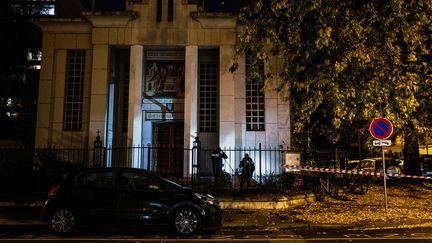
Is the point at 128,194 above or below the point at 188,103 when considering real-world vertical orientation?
below

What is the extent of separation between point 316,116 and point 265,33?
28.1ft

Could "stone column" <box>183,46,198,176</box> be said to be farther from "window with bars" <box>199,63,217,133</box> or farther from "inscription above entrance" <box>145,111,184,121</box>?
"inscription above entrance" <box>145,111,184,121</box>

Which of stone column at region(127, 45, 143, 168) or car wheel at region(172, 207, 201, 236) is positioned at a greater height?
stone column at region(127, 45, 143, 168)

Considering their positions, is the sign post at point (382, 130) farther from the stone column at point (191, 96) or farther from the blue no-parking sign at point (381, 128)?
the stone column at point (191, 96)

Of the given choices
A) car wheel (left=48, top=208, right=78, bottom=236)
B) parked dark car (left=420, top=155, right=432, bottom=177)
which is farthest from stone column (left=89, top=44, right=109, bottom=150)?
parked dark car (left=420, top=155, right=432, bottom=177)

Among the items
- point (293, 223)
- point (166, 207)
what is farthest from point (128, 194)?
point (293, 223)

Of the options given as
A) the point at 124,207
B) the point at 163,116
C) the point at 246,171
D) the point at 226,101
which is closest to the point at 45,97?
the point at 163,116

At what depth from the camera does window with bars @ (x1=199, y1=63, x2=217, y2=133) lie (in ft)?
70.7

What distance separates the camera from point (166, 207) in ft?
31.2

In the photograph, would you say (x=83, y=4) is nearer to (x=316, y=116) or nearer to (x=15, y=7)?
(x=15, y=7)

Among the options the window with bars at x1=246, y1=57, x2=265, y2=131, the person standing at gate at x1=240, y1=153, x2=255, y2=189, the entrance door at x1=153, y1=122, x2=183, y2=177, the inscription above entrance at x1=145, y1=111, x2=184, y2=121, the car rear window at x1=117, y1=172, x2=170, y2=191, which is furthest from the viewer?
the inscription above entrance at x1=145, y1=111, x2=184, y2=121

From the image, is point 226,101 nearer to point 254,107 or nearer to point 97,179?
point 254,107

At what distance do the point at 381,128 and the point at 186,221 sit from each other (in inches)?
252

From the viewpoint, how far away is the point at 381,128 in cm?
1224
